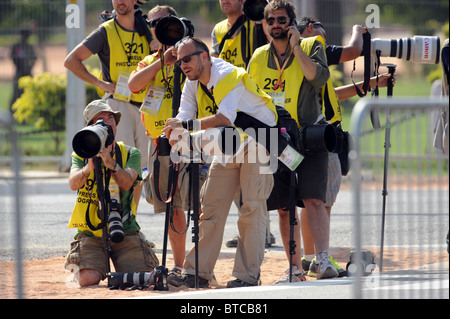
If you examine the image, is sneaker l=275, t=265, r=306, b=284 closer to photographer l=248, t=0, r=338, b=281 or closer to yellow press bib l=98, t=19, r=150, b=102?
photographer l=248, t=0, r=338, b=281

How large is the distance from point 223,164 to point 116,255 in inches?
45.6

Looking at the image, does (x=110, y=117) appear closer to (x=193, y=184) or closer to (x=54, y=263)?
(x=193, y=184)

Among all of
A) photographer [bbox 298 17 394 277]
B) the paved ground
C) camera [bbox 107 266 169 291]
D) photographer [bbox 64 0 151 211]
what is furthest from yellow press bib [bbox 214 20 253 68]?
camera [bbox 107 266 169 291]

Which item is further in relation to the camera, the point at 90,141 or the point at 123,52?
the point at 123,52

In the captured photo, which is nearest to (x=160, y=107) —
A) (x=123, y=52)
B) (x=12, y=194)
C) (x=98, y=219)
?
(x=123, y=52)

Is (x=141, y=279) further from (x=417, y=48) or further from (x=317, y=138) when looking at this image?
(x=417, y=48)

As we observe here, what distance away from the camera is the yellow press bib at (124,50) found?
7.87 m

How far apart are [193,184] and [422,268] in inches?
75.3

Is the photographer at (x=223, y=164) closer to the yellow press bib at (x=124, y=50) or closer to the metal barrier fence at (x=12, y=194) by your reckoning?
the yellow press bib at (x=124, y=50)

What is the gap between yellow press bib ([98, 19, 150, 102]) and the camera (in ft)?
25.8

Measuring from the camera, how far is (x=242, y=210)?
6.39m

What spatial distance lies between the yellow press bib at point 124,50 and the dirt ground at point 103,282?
1672 mm

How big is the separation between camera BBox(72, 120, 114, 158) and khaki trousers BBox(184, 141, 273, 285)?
0.79 m
